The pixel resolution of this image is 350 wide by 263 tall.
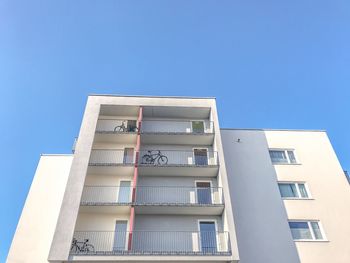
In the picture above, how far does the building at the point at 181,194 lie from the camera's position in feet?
53.1

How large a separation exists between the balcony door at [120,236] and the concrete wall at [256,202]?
679 cm

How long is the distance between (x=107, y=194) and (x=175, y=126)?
8.00 meters

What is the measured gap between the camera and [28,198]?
18859mm

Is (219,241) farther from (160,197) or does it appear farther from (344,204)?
(344,204)

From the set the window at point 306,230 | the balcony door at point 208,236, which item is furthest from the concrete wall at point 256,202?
the balcony door at point 208,236

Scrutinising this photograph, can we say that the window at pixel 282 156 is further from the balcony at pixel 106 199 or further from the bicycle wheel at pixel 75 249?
the bicycle wheel at pixel 75 249

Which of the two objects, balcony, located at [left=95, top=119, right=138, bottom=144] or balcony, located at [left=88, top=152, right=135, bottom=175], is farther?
balcony, located at [left=95, top=119, right=138, bottom=144]

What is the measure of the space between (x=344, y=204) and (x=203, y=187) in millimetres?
9599

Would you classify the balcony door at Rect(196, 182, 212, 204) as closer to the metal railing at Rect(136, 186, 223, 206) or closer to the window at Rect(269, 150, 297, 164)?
the metal railing at Rect(136, 186, 223, 206)

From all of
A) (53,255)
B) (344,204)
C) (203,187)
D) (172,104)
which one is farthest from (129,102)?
(344,204)

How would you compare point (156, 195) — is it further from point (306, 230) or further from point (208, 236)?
point (306, 230)

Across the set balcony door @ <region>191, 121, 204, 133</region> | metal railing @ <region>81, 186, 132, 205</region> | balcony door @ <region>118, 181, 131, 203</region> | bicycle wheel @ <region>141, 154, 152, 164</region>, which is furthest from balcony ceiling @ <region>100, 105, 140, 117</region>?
metal railing @ <region>81, 186, 132, 205</region>

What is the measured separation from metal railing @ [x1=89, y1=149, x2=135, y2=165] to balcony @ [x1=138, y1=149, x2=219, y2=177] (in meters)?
0.96

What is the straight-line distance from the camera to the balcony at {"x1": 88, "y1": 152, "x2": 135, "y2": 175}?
18.6 metres
